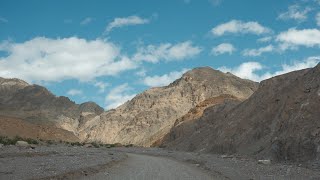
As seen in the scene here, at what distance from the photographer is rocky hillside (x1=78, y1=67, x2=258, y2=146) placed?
500 ft

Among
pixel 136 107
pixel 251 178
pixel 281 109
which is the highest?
pixel 136 107

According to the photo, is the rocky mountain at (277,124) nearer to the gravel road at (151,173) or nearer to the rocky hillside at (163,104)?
the gravel road at (151,173)

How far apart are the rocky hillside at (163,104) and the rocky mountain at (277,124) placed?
240 ft

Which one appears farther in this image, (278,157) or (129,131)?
(129,131)

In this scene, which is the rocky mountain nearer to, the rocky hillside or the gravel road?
the gravel road

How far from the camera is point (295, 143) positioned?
1485 inches

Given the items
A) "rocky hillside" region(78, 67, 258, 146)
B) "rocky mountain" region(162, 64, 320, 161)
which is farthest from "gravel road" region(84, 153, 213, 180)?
"rocky hillside" region(78, 67, 258, 146)

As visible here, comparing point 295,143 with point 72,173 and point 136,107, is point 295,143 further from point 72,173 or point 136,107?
point 136,107

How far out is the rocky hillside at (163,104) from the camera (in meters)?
152

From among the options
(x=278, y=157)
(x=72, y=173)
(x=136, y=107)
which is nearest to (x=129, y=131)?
(x=136, y=107)

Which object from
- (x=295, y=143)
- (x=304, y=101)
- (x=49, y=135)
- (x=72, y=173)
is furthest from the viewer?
(x=49, y=135)

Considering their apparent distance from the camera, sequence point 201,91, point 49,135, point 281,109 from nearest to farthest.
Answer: point 281,109 → point 49,135 → point 201,91

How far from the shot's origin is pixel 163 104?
16050 cm

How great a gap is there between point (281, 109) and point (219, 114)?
1395 inches
